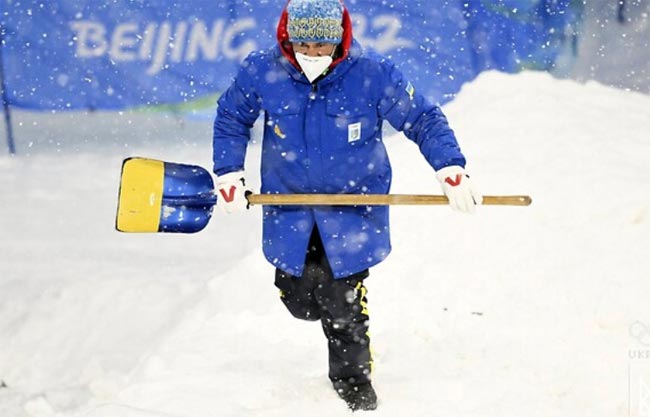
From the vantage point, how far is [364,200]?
3211mm

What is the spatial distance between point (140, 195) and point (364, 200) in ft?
3.20

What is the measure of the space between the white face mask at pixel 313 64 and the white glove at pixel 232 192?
499 millimetres

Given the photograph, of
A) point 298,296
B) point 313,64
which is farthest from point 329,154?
point 298,296

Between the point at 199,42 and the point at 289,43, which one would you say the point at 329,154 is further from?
the point at 199,42

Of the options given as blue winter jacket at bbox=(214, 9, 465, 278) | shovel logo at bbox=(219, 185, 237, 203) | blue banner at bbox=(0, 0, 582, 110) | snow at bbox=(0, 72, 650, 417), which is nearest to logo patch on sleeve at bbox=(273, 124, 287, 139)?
blue winter jacket at bbox=(214, 9, 465, 278)

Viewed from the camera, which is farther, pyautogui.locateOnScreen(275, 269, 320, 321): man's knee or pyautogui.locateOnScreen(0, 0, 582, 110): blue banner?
pyautogui.locateOnScreen(0, 0, 582, 110): blue banner

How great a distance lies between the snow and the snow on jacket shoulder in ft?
2.18

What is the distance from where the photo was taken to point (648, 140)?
248 inches

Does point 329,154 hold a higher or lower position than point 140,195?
higher

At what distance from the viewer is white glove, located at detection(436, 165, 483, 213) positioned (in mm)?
3104

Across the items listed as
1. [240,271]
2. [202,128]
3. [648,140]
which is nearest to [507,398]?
[240,271]

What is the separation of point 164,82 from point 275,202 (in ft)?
13.0

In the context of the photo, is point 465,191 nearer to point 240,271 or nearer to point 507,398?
point 507,398

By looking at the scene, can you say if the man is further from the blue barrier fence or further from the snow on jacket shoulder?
the blue barrier fence
